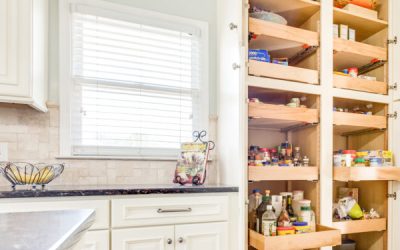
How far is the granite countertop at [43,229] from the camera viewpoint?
0.50 meters

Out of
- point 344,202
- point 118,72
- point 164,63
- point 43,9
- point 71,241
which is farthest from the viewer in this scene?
point 344,202

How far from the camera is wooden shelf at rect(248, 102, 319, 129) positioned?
1994 mm

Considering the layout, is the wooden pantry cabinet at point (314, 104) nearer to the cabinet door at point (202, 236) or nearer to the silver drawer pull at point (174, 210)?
the cabinet door at point (202, 236)

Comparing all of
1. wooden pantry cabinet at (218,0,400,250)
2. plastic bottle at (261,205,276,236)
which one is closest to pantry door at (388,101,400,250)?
wooden pantry cabinet at (218,0,400,250)

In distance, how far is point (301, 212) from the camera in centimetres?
206

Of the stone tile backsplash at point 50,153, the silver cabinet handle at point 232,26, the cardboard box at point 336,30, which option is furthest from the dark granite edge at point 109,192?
the cardboard box at point 336,30

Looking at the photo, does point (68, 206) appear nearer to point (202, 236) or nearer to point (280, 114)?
point (202, 236)

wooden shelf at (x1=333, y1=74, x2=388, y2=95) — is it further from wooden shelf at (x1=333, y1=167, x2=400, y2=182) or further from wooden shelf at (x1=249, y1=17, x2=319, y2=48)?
wooden shelf at (x1=333, y1=167, x2=400, y2=182)

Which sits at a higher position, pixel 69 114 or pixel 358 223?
pixel 69 114

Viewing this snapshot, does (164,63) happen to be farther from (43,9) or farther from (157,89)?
(43,9)

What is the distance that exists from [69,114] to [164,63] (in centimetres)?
75

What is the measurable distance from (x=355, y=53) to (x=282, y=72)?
0.75 meters

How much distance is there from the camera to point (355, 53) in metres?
2.40

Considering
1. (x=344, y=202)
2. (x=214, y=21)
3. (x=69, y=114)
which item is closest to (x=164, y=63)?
(x=214, y=21)
